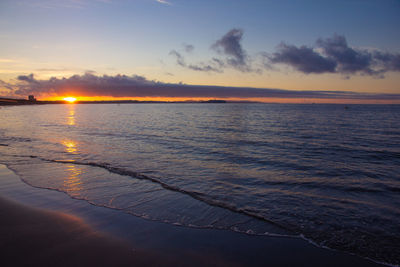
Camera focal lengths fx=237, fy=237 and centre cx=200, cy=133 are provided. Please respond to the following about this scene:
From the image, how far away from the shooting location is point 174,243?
5844 mm

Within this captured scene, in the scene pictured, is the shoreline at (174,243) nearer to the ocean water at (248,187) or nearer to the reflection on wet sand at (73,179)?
the ocean water at (248,187)

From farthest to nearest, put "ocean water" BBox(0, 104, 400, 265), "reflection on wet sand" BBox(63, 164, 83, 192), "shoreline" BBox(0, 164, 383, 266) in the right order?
1. "reflection on wet sand" BBox(63, 164, 83, 192)
2. "ocean water" BBox(0, 104, 400, 265)
3. "shoreline" BBox(0, 164, 383, 266)

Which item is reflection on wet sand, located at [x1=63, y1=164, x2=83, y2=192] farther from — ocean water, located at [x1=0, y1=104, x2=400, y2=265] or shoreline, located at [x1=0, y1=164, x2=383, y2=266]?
shoreline, located at [x1=0, y1=164, x2=383, y2=266]

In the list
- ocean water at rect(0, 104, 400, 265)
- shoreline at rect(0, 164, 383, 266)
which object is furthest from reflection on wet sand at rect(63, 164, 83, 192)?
shoreline at rect(0, 164, 383, 266)

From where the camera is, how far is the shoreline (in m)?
5.22

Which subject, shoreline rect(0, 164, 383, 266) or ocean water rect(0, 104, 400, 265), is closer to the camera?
shoreline rect(0, 164, 383, 266)

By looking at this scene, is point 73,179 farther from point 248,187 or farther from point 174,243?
point 248,187

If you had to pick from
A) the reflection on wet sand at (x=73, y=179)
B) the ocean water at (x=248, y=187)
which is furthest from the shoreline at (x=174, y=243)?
the reflection on wet sand at (x=73, y=179)

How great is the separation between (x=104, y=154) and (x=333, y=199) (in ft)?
49.0

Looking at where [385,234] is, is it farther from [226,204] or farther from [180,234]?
[180,234]

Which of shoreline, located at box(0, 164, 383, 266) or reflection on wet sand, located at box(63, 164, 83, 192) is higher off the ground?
reflection on wet sand, located at box(63, 164, 83, 192)

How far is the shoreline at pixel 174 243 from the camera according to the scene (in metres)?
5.22

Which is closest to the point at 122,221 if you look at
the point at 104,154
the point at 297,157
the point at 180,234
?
the point at 180,234

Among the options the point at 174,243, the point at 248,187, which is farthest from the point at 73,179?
the point at 248,187
